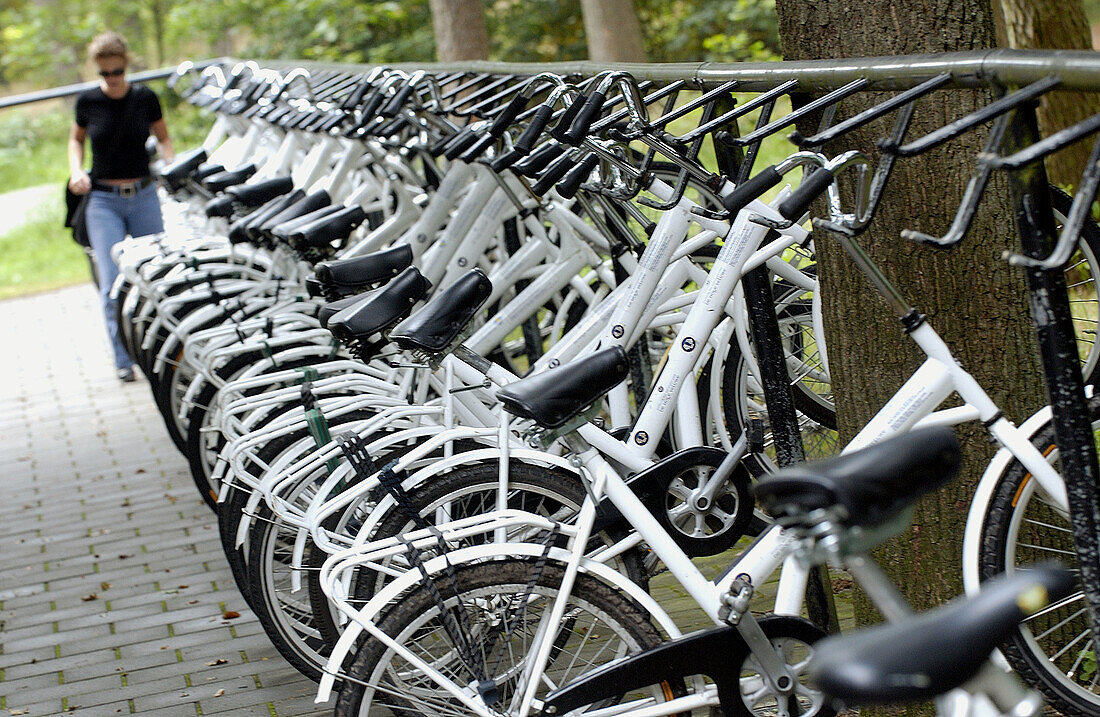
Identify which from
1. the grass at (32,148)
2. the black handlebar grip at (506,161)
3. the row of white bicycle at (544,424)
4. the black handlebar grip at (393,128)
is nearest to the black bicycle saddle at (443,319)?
the row of white bicycle at (544,424)

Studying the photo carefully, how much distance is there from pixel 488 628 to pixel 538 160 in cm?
159

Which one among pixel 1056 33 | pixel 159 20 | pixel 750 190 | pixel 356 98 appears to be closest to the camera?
pixel 750 190

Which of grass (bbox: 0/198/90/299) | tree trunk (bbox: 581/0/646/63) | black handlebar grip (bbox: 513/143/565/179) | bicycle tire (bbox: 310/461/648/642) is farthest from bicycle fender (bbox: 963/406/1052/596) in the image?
grass (bbox: 0/198/90/299)

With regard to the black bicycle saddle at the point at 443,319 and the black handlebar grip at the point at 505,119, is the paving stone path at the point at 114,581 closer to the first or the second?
the black bicycle saddle at the point at 443,319

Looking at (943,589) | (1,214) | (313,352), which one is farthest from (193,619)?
(1,214)

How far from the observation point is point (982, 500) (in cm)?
251

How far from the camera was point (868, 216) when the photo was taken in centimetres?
241

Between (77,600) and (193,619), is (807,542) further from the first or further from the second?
(77,600)

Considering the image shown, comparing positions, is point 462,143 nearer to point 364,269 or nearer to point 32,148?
point 364,269

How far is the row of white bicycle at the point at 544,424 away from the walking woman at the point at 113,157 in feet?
10.0

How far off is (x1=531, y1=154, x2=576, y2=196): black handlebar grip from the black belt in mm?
5680

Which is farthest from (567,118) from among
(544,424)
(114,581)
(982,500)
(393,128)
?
(114,581)

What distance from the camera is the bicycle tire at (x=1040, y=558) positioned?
8.15 feet

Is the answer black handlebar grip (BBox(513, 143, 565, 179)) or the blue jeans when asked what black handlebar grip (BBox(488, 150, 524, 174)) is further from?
the blue jeans
